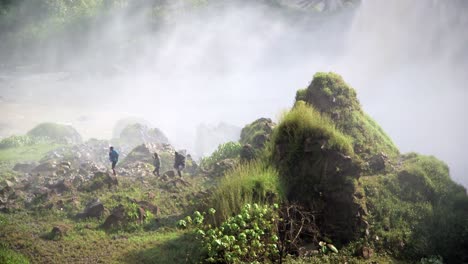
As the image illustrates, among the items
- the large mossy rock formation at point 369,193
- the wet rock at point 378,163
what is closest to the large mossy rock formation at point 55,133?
the large mossy rock formation at point 369,193

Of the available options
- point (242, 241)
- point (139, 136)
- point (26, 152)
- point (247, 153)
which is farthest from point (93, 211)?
point (139, 136)

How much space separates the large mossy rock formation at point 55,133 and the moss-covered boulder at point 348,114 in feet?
113

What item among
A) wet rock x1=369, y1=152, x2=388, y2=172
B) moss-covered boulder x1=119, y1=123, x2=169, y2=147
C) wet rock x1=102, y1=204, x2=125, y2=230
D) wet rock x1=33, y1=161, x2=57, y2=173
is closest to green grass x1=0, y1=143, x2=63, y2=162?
moss-covered boulder x1=119, y1=123, x2=169, y2=147

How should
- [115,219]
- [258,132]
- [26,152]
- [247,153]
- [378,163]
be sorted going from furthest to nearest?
[26,152]
[258,132]
[247,153]
[378,163]
[115,219]

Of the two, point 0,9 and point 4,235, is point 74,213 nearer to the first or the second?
point 4,235

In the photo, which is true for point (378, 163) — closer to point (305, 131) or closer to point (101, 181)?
point (305, 131)

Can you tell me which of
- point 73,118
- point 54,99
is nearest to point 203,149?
point 73,118

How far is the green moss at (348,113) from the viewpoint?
12230mm

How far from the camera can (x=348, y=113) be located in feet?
42.0

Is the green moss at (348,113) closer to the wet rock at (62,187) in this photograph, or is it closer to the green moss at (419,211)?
the green moss at (419,211)

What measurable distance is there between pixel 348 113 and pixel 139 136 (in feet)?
96.4

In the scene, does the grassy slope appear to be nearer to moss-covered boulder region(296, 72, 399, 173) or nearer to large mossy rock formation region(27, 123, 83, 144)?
moss-covered boulder region(296, 72, 399, 173)

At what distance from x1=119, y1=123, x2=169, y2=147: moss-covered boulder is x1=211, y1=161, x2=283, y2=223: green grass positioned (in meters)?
29.7

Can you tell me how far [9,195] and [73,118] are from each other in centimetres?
5205
